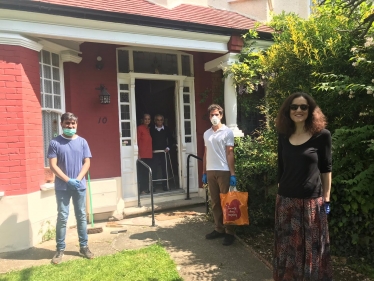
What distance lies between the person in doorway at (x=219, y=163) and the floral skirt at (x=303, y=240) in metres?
1.40

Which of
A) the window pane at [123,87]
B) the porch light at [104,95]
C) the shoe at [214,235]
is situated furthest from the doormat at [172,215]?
the window pane at [123,87]

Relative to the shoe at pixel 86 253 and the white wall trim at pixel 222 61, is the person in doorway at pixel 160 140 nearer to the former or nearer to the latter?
the white wall trim at pixel 222 61

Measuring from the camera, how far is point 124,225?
5441 mm

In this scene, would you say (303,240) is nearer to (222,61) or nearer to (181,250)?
(181,250)

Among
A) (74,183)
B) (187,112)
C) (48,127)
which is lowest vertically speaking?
(74,183)

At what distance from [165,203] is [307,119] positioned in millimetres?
4047

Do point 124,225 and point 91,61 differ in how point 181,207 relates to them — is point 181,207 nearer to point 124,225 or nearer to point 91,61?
point 124,225

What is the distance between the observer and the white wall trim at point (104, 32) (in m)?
4.41

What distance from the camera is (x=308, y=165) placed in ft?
8.96

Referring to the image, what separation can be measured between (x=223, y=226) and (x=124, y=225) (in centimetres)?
183

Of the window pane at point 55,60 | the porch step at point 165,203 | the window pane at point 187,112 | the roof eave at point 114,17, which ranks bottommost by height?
the porch step at point 165,203

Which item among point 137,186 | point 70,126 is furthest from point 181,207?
point 70,126

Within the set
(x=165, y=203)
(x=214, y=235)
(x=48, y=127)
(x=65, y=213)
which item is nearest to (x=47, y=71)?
(x=48, y=127)

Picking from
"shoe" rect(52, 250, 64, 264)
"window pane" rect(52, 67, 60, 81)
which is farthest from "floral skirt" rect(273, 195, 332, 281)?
"window pane" rect(52, 67, 60, 81)
